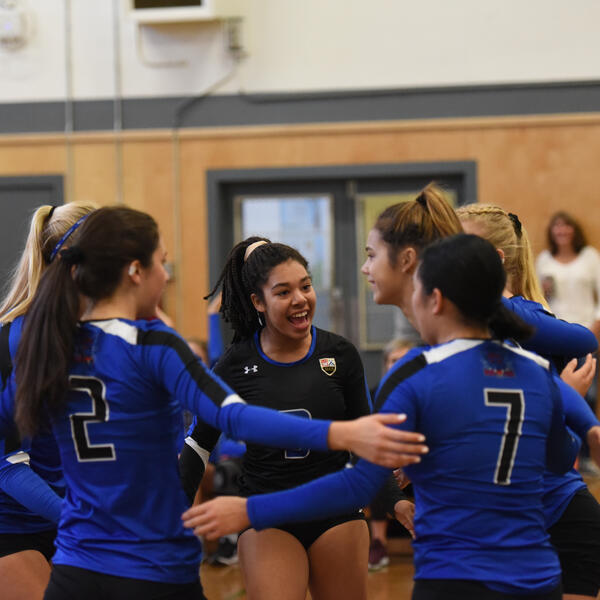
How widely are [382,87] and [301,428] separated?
5978 millimetres

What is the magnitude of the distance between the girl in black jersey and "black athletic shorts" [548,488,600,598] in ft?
1.85

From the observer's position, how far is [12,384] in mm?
2146

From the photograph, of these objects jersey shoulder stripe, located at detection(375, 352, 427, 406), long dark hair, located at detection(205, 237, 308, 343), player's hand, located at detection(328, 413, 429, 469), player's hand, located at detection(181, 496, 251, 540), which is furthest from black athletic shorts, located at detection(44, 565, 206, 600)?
long dark hair, located at detection(205, 237, 308, 343)

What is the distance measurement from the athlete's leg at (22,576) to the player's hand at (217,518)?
28.1 inches

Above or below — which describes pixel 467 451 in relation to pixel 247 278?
below

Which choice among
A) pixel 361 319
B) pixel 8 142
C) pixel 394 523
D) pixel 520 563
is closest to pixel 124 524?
pixel 520 563

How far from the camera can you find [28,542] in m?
2.52

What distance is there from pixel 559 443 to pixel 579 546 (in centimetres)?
57

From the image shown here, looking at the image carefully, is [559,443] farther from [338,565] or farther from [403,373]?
[338,565]

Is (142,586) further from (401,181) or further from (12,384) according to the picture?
(401,181)

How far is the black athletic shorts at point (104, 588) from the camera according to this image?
6.40ft

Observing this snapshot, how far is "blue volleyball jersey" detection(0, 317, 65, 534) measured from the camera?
95.0 inches

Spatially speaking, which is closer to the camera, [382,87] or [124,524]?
[124,524]

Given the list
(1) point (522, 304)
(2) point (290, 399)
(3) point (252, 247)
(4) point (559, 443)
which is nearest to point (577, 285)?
(3) point (252, 247)
